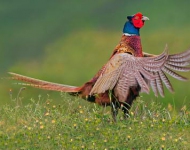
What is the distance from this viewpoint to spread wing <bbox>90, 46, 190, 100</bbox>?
7.71 meters

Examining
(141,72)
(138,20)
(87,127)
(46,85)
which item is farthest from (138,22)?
(87,127)

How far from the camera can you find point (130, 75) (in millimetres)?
7754

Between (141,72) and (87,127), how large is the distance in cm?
104

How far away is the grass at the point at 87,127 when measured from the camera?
671cm

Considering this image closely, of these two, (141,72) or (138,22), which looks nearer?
(141,72)

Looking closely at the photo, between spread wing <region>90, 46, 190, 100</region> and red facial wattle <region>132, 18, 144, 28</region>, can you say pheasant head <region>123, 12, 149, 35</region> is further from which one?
spread wing <region>90, 46, 190, 100</region>

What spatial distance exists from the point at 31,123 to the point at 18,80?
1.50m

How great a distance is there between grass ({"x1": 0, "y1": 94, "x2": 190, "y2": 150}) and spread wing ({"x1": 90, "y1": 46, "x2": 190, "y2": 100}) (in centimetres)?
24

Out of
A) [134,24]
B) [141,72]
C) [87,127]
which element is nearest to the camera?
[87,127]

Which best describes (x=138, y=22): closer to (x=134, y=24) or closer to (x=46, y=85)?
(x=134, y=24)

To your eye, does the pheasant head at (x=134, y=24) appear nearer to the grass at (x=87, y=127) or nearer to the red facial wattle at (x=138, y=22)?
the red facial wattle at (x=138, y=22)

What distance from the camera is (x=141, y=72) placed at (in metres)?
7.75

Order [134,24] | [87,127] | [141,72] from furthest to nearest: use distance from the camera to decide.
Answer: [134,24]
[141,72]
[87,127]

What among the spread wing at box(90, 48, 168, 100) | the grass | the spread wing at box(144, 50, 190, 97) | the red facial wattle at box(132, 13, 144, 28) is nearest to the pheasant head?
the red facial wattle at box(132, 13, 144, 28)
